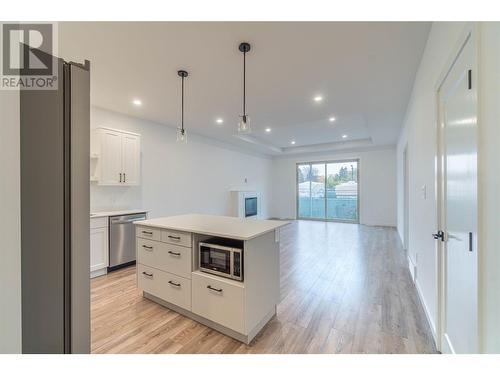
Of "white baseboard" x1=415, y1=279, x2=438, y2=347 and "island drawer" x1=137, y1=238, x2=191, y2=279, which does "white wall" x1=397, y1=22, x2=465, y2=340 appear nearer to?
"white baseboard" x1=415, y1=279, x2=438, y2=347

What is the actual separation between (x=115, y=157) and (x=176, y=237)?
2417mm

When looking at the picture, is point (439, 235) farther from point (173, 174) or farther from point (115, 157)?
point (173, 174)

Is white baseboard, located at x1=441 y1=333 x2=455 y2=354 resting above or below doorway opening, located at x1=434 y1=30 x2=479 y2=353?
below

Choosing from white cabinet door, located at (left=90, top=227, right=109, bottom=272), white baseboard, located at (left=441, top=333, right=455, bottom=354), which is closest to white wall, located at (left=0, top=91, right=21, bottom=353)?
white baseboard, located at (left=441, top=333, right=455, bottom=354)

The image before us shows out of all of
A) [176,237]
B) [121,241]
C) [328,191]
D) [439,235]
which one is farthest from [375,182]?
[121,241]

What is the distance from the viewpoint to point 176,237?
2.19m

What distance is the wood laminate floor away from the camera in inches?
70.9

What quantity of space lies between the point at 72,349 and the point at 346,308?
2371mm

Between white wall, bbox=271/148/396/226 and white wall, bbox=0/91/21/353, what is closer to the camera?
white wall, bbox=0/91/21/353

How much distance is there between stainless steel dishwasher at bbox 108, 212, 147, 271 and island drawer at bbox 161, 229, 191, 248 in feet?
5.57

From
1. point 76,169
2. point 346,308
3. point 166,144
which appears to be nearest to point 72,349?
point 76,169

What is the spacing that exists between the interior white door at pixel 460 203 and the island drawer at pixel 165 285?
6.66 feet

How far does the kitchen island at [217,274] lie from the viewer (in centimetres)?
183

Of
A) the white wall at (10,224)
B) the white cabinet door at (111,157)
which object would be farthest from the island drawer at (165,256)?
the white cabinet door at (111,157)
